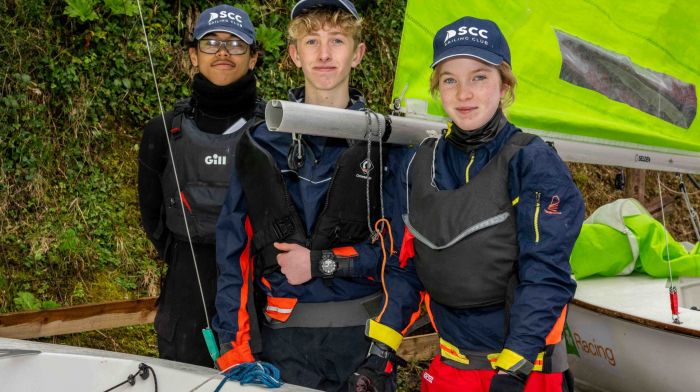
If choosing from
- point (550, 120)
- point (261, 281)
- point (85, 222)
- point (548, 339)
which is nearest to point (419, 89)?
point (550, 120)

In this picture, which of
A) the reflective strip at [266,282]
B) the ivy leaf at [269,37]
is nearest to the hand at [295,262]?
the reflective strip at [266,282]

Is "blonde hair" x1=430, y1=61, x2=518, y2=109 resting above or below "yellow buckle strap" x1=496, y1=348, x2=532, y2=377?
above

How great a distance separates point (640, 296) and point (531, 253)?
2.05 metres

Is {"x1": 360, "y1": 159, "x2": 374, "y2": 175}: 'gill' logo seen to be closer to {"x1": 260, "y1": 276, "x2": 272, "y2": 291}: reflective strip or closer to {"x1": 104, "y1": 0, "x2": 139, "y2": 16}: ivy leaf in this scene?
{"x1": 260, "y1": 276, "x2": 272, "y2": 291}: reflective strip

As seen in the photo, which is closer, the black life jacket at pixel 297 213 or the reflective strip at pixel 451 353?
the reflective strip at pixel 451 353

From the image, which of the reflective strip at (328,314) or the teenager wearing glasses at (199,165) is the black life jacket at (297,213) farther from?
the teenager wearing glasses at (199,165)

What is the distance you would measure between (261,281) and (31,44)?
3680 millimetres

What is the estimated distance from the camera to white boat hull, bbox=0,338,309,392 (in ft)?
6.48

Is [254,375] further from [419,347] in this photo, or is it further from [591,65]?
[419,347]

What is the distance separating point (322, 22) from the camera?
2.41m

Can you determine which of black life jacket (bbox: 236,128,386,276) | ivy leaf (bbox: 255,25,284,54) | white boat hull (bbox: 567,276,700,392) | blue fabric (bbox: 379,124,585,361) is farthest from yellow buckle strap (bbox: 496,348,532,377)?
ivy leaf (bbox: 255,25,284,54)

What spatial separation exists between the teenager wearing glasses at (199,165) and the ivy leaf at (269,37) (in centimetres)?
315

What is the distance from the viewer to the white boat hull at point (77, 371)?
1.98 metres

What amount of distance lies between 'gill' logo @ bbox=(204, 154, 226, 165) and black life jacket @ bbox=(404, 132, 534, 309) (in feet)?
3.68
